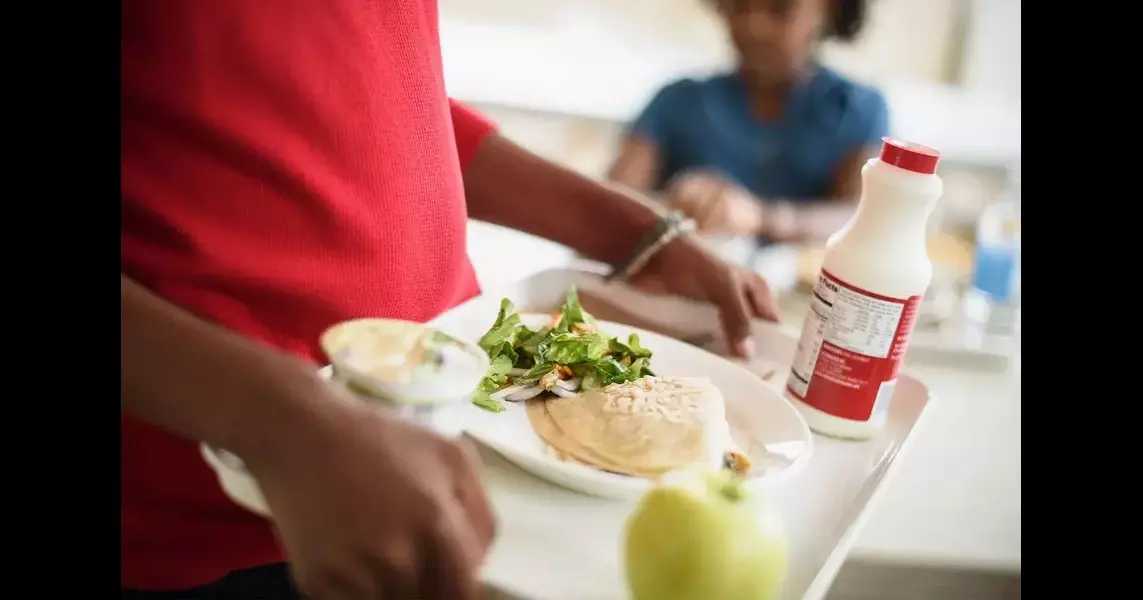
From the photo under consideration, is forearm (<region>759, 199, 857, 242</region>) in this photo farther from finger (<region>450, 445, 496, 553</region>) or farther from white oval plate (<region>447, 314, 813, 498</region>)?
finger (<region>450, 445, 496, 553</region>)

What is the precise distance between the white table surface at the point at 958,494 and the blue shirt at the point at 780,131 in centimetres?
102

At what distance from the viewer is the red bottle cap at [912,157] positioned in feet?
1.96

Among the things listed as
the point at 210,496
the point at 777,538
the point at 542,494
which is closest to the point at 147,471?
the point at 210,496

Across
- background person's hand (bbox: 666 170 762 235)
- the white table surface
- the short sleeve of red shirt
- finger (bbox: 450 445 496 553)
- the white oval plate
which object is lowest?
the white table surface

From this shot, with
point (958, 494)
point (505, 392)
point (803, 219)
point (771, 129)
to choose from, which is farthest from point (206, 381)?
point (771, 129)

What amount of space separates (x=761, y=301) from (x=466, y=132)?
1.09ft

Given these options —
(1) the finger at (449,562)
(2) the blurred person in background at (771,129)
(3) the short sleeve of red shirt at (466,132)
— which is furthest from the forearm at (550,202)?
(2) the blurred person in background at (771,129)

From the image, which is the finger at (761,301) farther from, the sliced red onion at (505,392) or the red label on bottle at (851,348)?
the sliced red onion at (505,392)

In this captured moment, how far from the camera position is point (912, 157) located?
60 cm

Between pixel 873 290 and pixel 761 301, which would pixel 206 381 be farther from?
pixel 761 301

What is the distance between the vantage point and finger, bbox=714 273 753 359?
789 mm

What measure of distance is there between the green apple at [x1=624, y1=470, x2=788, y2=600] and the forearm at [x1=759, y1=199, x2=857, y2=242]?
4.60 ft

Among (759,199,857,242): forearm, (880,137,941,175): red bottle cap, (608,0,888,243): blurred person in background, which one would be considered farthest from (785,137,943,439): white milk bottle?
(608,0,888,243): blurred person in background
